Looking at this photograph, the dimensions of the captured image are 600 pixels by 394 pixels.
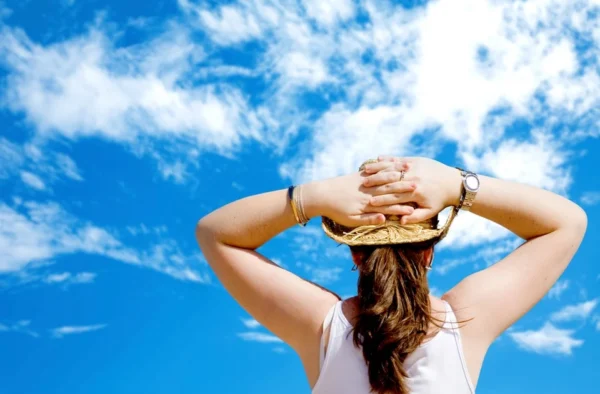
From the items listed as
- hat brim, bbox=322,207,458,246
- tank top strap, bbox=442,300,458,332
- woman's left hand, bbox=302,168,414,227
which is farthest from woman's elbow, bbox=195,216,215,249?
tank top strap, bbox=442,300,458,332

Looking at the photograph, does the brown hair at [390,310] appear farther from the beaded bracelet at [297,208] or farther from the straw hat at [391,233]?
the beaded bracelet at [297,208]

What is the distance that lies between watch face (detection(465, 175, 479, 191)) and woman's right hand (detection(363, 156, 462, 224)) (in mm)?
46

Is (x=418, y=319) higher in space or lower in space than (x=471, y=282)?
lower

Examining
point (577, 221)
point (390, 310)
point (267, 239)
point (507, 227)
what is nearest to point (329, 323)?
point (390, 310)

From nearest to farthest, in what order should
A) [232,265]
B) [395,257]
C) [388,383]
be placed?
[388,383] → [395,257] → [232,265]

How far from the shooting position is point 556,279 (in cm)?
372

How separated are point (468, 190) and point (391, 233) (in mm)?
650

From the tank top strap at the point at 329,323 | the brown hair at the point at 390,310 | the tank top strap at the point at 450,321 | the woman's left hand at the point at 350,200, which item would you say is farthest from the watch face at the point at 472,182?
the tank top strap at the point at 329,323

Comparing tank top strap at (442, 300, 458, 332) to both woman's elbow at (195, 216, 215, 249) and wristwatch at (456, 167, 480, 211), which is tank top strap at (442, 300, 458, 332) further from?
woman's elbow at (195, 216, 215, 249)

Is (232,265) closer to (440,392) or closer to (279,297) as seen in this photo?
(279,297)

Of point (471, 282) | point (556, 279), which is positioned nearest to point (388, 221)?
point (471, 282)

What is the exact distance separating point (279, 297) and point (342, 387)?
606 millimetres

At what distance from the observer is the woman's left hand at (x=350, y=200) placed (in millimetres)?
3482

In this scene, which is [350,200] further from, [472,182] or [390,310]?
[472,182]
